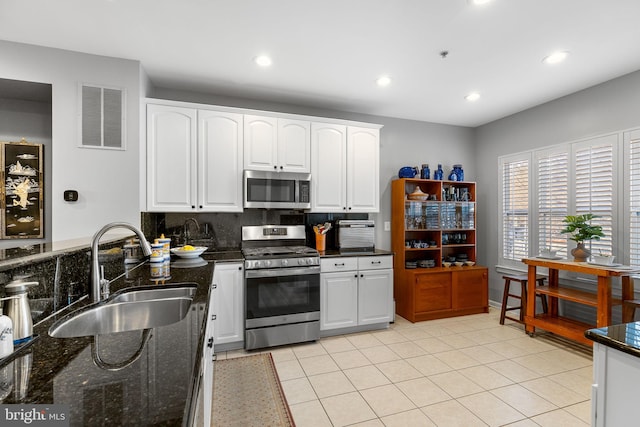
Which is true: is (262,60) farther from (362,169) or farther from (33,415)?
(33,415)

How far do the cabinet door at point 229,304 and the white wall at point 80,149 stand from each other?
0.93 metres

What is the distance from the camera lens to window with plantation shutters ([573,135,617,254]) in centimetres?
306

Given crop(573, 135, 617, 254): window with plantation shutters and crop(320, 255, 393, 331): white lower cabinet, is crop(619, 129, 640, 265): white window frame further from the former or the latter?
crop(320, 255, 393, 331): white lower cabinet

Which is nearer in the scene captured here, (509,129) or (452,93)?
(452,93)

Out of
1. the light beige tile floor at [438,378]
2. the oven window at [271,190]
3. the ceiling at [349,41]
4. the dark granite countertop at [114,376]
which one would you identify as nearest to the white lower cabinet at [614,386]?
the light beige tile floor at [438,378]

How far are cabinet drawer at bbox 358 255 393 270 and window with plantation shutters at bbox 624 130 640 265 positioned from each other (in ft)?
7.43

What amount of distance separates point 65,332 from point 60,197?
1.90m

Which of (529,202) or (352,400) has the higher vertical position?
(529,202)

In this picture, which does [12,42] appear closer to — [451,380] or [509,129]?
[451,380]

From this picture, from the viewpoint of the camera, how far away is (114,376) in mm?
754

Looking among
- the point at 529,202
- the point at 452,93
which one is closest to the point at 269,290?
the point at 452,93

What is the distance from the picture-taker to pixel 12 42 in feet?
7.97

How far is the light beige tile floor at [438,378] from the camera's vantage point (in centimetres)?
201

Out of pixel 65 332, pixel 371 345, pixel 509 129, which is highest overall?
pixel 509 129
